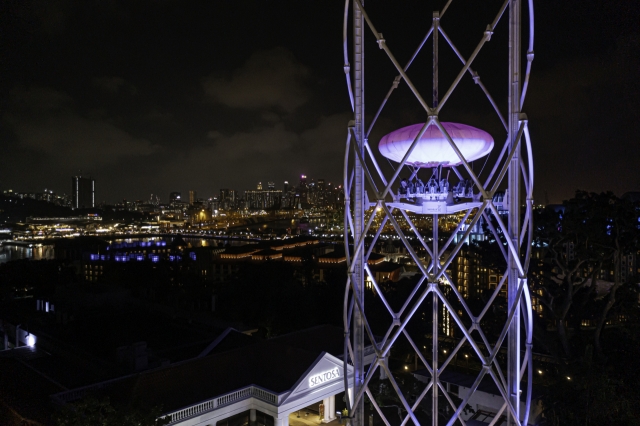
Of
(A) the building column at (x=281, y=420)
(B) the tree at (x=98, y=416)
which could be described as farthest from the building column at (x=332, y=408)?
(B) the tree at (x=98, y=416)

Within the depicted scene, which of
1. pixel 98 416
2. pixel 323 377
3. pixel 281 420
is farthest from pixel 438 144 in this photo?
pixel 323 377

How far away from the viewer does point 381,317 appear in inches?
810

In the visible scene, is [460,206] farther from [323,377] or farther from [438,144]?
[323,377]

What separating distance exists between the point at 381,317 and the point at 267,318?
5027 mm

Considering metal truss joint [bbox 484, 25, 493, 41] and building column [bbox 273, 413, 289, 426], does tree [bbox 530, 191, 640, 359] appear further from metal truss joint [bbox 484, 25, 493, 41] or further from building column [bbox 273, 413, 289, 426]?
metal truss joint [bbox 484, 25, 493, 41]

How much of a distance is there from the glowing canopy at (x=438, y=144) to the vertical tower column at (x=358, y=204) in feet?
1.63

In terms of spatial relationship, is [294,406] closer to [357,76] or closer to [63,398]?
[63,398]

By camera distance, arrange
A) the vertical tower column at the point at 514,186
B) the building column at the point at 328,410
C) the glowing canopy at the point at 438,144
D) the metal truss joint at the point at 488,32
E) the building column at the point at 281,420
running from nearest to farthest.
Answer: the vertical tower column at the point at 514,186
the metal truss joint at the point at 488,32
the glowing canopy at the point at 438,144
the building column at the point at 281,420
the building column at the point at 328,410

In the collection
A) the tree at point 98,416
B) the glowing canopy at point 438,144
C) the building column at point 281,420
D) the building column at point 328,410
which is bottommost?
the building column at point 328,410

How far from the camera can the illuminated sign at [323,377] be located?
10.9 m

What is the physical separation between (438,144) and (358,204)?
1018 millimetres

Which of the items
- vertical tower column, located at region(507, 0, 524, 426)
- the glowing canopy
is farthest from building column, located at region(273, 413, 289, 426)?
the glowing canopy

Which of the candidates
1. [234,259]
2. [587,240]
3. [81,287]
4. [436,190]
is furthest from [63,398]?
[234,259]

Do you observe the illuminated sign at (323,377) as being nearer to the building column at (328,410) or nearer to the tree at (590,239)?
the building column at (328,410)
